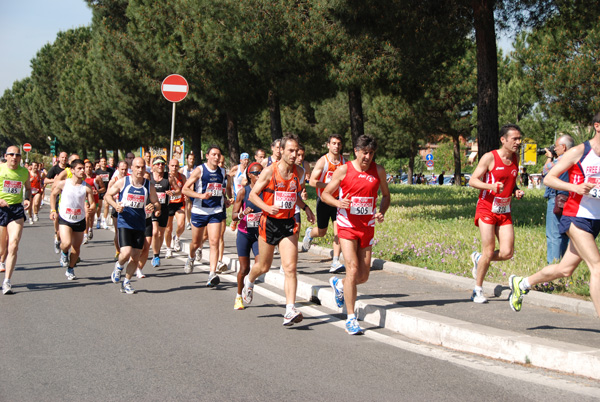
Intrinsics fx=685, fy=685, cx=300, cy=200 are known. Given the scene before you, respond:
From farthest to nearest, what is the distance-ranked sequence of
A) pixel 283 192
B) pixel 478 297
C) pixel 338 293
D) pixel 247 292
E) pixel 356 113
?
pixel 356 113
pixel 247 292
pixel 478 297
pixel 338 293
pixel 283 192

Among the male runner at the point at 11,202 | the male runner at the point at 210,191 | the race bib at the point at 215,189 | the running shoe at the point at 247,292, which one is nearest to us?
the running shoe at the point at 247,292

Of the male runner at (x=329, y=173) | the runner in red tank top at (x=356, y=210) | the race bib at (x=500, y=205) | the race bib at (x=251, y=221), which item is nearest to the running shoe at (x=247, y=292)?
the race bib at (x=251, y=221)

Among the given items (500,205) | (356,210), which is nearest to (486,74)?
(500,205)

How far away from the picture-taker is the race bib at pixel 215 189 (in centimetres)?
1034

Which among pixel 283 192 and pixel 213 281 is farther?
pixel 213 281

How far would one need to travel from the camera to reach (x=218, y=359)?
583 cm

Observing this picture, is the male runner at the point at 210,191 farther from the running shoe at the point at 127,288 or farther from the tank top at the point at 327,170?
the tank top at the point at 327,170

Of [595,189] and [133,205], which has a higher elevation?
[595,189]

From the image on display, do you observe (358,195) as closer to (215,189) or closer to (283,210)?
(283,210)

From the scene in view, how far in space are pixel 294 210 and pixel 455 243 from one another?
4451 mm

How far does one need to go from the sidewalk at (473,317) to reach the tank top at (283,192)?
1.41 meters

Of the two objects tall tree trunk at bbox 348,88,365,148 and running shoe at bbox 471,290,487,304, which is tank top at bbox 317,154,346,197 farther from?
tall tree trunk at bbox 348,88,365,148

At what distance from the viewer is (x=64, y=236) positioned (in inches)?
422

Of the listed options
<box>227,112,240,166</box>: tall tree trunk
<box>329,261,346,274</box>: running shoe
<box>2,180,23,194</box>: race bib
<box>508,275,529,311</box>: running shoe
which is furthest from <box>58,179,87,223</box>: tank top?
<box>227,112,240,166</box>: tall tree trunk
